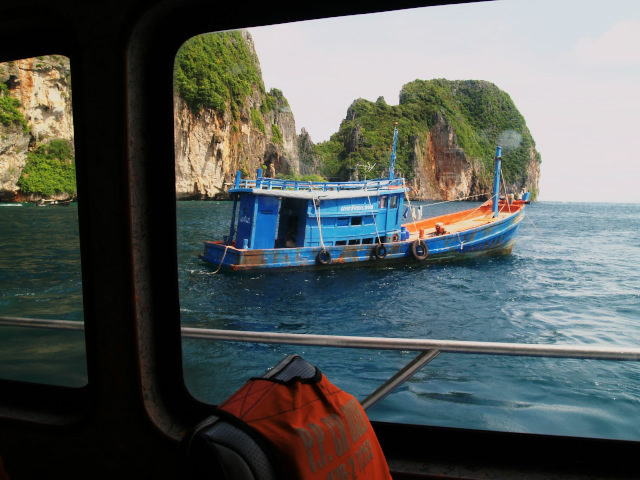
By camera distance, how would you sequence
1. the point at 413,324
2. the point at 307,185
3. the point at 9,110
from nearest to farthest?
1. the point at 307,185
2. the point at 413,324
3. the point at 9,110

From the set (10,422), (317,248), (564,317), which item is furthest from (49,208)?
(10,422)

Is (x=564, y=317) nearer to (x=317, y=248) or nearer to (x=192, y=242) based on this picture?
(x=317, y=248)

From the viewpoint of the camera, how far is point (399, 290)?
12602mm

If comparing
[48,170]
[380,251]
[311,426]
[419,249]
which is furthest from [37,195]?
[311,426]

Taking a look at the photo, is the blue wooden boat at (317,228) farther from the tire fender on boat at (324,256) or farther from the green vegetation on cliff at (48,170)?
the green vegetation on cliff at (48,170)

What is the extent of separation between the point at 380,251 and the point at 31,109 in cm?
2469

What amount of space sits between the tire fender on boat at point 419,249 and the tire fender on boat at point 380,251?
3.33 feet

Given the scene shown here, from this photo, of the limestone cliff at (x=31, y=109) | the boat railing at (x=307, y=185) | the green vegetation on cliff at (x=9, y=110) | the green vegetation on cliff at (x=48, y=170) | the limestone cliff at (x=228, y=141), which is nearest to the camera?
the boat railing at (x=307, y=185)

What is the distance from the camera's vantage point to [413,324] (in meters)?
11.1

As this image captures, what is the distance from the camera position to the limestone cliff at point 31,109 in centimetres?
2461

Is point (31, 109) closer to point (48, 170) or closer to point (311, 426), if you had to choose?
point (48, 170)

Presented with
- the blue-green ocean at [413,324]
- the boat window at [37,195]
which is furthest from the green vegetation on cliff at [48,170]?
the blue-green ocean at [413,324]

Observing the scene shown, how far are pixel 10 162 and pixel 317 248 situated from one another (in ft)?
76.2

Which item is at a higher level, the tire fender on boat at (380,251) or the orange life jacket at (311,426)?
the orange life jacket at (311,426)
